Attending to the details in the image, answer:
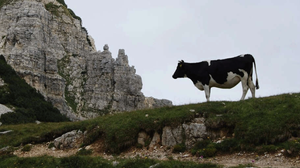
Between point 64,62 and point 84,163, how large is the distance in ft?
378

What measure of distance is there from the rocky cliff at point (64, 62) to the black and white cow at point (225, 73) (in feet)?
282

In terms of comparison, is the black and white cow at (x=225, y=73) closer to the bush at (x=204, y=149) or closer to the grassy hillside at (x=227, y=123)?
the grassy hillside at (x=227, y=123)

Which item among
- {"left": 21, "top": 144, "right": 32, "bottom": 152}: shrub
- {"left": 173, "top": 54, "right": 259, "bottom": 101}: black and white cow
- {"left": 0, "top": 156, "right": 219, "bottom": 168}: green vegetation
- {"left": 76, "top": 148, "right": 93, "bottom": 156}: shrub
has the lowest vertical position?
{"left": 0, "top": 156, "right": 219, "bottom": 168}: green vegetation

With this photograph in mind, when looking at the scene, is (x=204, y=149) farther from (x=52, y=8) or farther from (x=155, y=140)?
(x=52, y=8)

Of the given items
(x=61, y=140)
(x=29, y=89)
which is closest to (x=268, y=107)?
(x=61, y=140)

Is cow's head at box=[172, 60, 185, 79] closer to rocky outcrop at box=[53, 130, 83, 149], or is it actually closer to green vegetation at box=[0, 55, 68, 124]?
rocky outcrop at box=[53, 130, 83, 149]

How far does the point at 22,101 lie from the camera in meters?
74.7

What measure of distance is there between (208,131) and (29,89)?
3190 inches

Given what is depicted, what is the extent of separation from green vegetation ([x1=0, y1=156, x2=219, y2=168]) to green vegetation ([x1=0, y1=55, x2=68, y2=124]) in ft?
139

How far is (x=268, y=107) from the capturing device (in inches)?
709

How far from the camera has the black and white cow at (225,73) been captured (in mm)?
21000

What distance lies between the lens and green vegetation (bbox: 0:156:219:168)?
14016mm

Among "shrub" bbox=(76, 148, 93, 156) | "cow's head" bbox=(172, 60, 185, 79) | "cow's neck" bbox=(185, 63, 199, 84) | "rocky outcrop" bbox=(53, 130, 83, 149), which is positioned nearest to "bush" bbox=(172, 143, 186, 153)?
"shrub" bbox=(76, 148, 93, 156)

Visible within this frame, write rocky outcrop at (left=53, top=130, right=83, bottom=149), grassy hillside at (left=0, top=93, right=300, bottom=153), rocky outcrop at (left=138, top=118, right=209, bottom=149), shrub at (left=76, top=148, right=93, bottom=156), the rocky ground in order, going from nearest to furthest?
the rocky ground < grassy hillside at (left=0, top=93, right=300, bottom=153) < rocky outcrop at (left=138, top=118, right=209, bottom=149) < shrub at (left=76, top=148, right=93, bottom=156) < rocky outcrop at (left=53, top=130, right=83, bottom=149)
